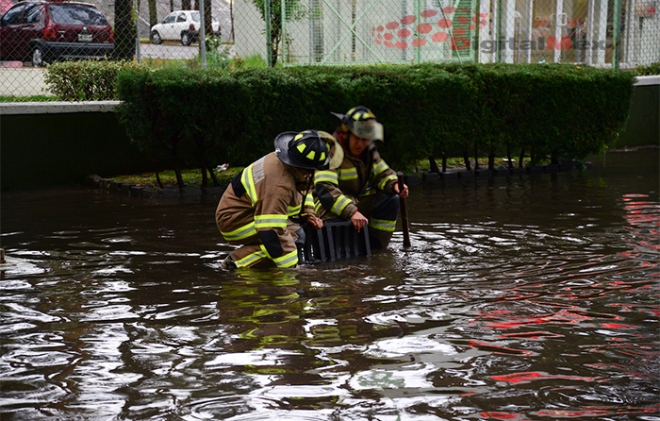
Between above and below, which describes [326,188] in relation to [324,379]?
above

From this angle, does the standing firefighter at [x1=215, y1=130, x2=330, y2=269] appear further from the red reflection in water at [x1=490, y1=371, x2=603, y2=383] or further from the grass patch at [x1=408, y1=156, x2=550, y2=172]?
the grass patch at [x1=408, y1=156, x2=550, y2=172]

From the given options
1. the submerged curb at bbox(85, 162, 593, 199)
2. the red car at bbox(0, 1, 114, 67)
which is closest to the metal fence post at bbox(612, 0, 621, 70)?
the submerged curb at bbox(85, 162, 593, 199)

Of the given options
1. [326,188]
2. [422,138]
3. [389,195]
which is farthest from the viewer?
[422,138]

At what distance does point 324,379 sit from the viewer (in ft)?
15.1

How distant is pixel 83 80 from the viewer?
13500mm

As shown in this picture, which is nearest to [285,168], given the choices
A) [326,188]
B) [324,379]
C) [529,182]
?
[326,188]

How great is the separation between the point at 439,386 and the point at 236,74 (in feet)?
26.1

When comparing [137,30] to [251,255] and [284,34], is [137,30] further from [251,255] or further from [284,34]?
[251,255]

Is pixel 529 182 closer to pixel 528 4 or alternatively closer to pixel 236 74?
pixel 236 74

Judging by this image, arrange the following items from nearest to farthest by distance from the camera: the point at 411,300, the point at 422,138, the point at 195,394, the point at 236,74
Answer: the point at 195,394, the point at 411,300, the point at 236,74, the point at 422,138

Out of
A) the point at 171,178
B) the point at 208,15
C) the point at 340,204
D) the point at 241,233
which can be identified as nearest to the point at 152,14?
the point at 208,15

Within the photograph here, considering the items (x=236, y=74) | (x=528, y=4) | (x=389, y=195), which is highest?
(x=528, y=4)

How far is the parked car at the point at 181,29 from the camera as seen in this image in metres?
15.0

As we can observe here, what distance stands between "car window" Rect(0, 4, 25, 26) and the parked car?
2.41 meters
